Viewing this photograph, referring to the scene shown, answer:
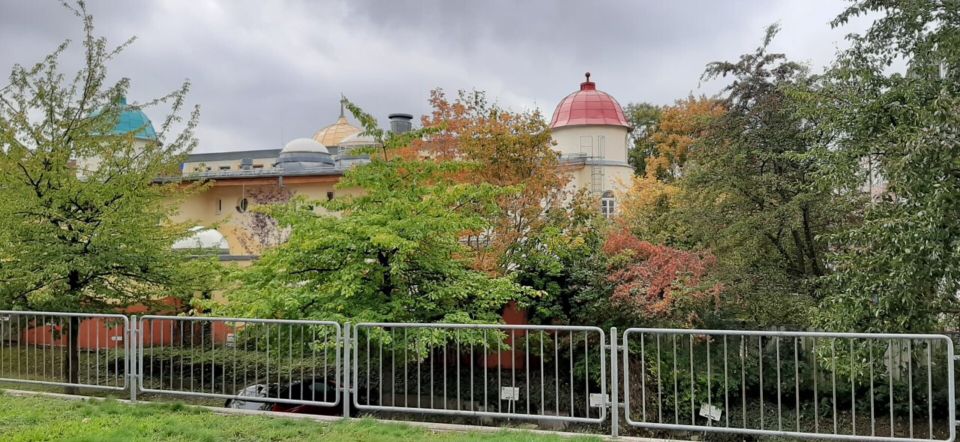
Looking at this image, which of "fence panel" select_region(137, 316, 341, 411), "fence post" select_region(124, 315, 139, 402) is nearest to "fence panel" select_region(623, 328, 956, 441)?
"fence panel" select_region(137, 316, 341, 411)

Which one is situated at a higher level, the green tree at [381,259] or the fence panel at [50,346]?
the green tree at [381,259]

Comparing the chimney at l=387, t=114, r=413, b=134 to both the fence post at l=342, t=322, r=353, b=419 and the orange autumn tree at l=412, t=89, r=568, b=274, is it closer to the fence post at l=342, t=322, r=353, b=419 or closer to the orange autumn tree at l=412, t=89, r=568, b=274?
the orange autumn tree at l=412, t=89, r=568, b=274

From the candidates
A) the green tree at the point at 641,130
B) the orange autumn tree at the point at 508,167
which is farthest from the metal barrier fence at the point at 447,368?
the green tree at the point at 641,130

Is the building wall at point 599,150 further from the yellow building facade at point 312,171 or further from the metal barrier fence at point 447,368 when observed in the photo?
the metal barrier fence at point 447,368

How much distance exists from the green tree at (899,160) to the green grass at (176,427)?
4119mm

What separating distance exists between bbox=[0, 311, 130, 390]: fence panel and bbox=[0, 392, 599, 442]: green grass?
142 cm

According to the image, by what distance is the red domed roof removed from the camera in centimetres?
3438

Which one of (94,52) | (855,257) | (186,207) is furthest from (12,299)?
(186,207)

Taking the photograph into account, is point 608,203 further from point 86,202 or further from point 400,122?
point 86,202

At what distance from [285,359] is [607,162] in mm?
26788

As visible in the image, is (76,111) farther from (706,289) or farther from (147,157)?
(706,289)

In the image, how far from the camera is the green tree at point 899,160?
21.6 ft

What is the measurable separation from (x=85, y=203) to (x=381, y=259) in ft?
17.4

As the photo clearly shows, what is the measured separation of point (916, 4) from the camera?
761cm
